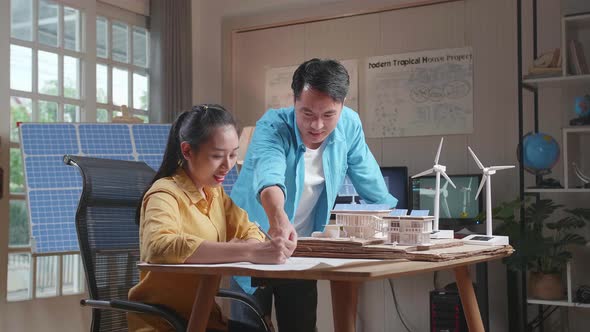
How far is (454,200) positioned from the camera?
4277 millimetres

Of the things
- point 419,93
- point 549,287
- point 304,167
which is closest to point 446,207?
point 549,287

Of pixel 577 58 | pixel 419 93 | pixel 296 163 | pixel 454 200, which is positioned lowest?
A: pixel 454 200

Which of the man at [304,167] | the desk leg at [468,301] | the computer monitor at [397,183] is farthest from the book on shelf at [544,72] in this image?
the desk leg at [468,301]

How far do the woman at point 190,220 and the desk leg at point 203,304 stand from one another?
0.19 feet

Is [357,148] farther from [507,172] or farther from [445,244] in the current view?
[507,172]

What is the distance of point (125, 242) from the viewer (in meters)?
2.01

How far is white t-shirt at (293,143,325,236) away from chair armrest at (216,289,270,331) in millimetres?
397

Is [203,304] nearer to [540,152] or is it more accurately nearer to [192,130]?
[192,130]

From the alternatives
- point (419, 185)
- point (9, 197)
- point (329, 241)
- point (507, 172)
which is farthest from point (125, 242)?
point (507, 172)

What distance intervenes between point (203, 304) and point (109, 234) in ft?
1.84

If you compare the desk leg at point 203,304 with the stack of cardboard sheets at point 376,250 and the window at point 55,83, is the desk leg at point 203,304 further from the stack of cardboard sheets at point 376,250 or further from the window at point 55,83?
the window at point 55,83

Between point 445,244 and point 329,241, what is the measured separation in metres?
0.31

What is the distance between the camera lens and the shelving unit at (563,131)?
390 cm

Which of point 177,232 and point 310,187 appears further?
point 310,187
